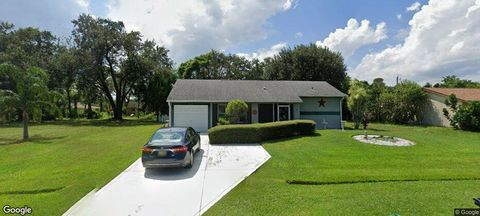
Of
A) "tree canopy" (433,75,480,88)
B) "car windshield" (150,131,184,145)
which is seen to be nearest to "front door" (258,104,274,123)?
"car windshield" (150,131,184,145)

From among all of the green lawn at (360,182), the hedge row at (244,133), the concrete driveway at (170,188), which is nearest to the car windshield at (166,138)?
the concrete driveway at (170,188)

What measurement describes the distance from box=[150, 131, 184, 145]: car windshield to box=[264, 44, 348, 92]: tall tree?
93.8 feet

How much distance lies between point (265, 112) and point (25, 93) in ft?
53.0

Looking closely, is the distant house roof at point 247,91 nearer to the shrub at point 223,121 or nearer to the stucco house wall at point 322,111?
the stucco house wall at point 322,111

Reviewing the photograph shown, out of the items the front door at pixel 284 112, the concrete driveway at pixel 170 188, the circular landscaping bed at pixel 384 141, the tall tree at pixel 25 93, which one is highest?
the tall tree at pixel 25 93

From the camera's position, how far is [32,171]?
895cm

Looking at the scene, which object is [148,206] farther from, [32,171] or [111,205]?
[32,171]

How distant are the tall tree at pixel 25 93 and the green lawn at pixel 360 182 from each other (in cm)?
1554

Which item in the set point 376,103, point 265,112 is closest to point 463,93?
point 376,103

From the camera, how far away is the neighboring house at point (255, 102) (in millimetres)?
19297

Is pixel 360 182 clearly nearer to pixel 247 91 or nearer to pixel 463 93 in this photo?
pixel 247 91

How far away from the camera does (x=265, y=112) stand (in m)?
21.3

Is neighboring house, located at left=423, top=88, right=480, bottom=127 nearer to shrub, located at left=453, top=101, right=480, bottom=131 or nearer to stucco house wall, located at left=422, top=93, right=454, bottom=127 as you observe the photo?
stucco house wall, located at left=422, top=93, right=454, bottom=127

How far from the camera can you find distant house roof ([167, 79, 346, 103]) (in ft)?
65.5
